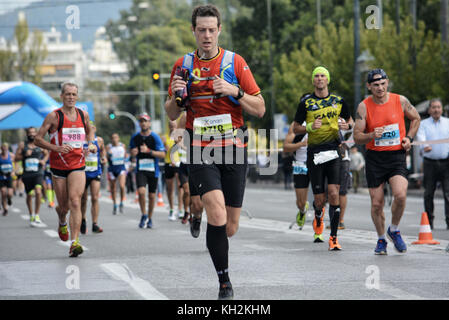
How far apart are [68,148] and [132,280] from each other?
3.38 metres

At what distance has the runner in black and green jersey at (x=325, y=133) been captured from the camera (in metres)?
11.5

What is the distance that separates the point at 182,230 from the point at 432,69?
55.2 feet

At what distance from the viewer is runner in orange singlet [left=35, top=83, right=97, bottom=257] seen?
37.5 ft

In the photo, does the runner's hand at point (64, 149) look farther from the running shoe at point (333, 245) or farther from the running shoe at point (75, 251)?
the running shoe at point (333, 245)

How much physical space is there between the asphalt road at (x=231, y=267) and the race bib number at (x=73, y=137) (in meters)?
1.35

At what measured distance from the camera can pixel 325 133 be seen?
11.5m

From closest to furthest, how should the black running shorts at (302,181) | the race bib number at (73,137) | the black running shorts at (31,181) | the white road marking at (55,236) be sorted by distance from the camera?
the race bib number at (73,137) < the white road marking at (55,236) < the black running shorts at (302,181) < the black running shorts at (31,181)

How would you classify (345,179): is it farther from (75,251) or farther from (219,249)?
(219,249)

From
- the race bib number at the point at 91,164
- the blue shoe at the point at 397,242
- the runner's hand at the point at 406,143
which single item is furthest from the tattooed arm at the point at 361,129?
the race bib number at the point at 91,164

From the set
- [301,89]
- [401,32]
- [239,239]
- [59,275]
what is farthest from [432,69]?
[59,275]

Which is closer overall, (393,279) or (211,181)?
(211,181)

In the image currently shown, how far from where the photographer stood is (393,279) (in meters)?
8.19

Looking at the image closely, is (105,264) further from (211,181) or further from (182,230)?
(182,230)

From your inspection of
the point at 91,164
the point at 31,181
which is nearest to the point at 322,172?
the point at 91,164
